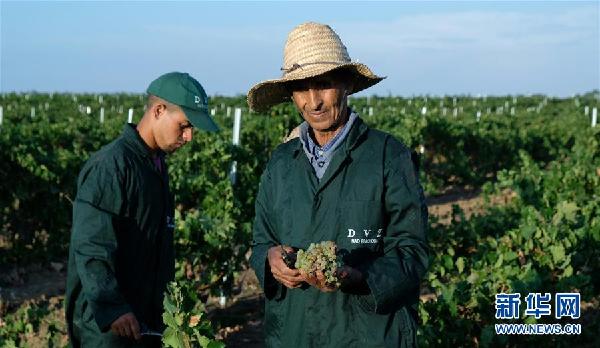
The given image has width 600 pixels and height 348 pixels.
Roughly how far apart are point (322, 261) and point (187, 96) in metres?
1.20

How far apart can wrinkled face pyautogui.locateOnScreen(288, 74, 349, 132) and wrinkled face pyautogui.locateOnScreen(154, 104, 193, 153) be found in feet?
2.31

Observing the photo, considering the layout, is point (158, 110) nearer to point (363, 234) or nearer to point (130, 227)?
point (130, 227)

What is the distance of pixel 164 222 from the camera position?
3.49 meters

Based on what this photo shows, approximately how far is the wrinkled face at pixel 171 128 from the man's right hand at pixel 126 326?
71cm

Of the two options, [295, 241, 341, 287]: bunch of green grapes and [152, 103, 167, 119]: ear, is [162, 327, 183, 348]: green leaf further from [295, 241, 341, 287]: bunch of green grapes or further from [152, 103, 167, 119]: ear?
[152, 103, 167, 119]: ear

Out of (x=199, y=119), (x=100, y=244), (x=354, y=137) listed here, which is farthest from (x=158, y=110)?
(x=354, y=137)

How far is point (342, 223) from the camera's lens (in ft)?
8.98

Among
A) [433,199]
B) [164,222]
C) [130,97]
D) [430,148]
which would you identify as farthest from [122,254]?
[130,97]

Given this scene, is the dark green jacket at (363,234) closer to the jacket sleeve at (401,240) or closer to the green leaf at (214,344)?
the jacket sleeve at (401,240)

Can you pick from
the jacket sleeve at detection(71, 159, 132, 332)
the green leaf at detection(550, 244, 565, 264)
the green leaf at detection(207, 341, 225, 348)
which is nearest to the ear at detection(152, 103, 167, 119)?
the jacket sleeve at detection(71, 159, 132, 332)

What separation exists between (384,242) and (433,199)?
14045 mm

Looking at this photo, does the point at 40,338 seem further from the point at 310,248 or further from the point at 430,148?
the point at 430,148

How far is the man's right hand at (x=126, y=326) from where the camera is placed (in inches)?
126

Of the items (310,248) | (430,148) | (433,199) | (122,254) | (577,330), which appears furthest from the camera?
(430,148)
